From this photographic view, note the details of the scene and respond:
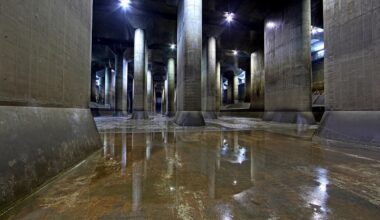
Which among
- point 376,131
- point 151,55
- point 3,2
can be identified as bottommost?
point 376,131

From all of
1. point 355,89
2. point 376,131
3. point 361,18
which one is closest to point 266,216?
point 376,131

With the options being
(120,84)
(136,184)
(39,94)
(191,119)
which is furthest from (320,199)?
(120,84)

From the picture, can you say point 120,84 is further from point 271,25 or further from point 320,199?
point 320,199

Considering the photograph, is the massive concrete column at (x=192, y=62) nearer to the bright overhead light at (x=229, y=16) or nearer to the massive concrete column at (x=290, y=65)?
the massive concrete column at (x=290, y=65)

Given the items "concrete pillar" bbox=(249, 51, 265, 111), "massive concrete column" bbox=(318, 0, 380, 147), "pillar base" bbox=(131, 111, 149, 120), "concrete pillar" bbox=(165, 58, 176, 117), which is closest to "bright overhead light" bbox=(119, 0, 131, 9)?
"pillar base" bbox=(131, 111, 149, 120)

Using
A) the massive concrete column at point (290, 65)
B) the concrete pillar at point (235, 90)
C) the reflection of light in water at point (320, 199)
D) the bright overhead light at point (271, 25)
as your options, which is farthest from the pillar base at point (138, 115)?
the concrete pillar at point (235, 90)

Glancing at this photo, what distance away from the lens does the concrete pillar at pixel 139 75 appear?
490 inches

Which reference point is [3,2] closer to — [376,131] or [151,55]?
[376,131]

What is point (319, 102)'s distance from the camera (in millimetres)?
11328

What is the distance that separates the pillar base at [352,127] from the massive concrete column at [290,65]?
4.96 meters

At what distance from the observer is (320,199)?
1.20 metres

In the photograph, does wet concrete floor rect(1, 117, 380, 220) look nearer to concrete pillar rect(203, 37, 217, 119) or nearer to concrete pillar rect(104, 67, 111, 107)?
concrete pillar rect(203, 37, 217, 119)

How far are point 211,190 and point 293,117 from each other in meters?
8.69

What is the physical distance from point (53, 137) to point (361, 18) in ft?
17.1
